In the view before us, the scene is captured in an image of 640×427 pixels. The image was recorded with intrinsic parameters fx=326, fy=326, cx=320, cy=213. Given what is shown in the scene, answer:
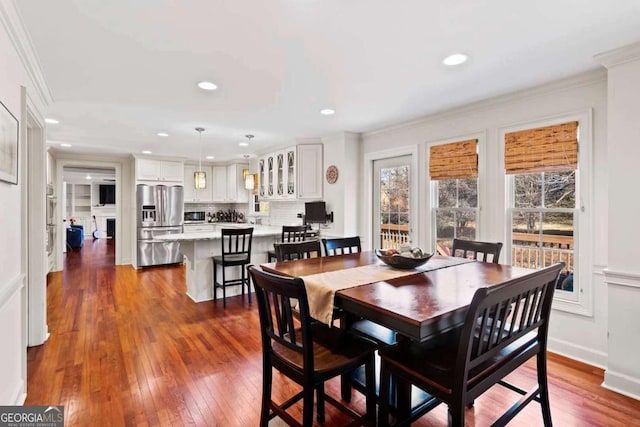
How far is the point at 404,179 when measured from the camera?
449cm

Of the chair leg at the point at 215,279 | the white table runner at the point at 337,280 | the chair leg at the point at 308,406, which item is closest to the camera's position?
the chair leg at the point at 308,406

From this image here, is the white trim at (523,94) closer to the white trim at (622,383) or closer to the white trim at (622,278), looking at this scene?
the white trim at (622,278)

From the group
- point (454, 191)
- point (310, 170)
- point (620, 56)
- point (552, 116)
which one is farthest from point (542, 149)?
point (310, 170)

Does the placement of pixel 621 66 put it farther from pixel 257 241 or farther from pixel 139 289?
pixel 139 289

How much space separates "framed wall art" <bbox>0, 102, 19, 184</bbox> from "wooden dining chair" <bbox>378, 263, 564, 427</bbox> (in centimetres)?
229

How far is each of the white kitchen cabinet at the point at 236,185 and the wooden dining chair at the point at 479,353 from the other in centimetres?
672

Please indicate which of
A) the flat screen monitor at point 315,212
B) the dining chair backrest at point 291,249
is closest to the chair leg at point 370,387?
the dining chair backrest at point 291,249

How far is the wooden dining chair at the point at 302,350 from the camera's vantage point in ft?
4.90

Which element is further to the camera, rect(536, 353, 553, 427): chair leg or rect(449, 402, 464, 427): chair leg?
rect(536, 353, 553, 427): chair leg

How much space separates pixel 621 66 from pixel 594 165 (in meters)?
0.76

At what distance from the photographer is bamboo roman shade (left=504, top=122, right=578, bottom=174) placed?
2.83m

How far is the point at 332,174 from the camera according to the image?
16.9 ft

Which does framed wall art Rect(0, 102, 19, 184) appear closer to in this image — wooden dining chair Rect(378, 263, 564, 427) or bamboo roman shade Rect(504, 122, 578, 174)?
wooden dining chair Rect(378, 263, 564, 427)

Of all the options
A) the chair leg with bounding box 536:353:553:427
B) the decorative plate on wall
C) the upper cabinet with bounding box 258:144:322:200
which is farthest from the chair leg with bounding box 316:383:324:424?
the upper cabinet with bounding box 258:144:322:200
